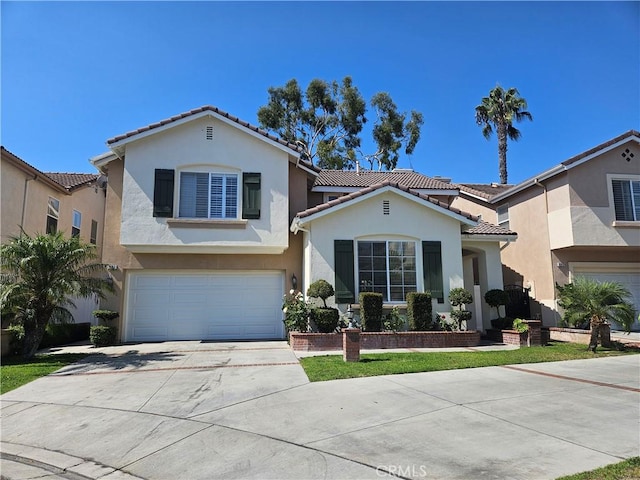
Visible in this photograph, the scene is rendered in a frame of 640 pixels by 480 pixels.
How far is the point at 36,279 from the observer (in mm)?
11633

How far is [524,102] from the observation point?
107ft

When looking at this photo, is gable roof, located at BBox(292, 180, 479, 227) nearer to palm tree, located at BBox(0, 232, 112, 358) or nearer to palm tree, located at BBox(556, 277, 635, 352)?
palm tree, located at BBox(556, 277, 635, 352)

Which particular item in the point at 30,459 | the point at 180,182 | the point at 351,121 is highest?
the point at 351,121

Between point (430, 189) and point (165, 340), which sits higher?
point (430, 189)

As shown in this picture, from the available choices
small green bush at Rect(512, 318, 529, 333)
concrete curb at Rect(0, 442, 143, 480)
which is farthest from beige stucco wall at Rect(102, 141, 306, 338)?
concrete curb at Rect(0, 442, 143, 480)

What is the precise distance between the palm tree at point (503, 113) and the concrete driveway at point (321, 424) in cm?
2686

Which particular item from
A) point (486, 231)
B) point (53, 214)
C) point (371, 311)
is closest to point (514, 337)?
point (486, 231)

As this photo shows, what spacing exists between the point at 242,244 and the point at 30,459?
991cm

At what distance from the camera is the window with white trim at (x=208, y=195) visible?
591 inches

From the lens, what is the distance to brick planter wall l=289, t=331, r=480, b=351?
41.0 ft

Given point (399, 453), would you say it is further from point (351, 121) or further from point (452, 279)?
point (351, 121)

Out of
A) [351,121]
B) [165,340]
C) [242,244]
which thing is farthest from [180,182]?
[351,121]

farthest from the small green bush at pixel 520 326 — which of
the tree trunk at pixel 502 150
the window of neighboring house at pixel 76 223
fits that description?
the tree trunk at pixel 502 150

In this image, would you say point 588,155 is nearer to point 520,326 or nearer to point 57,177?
point 520,326
